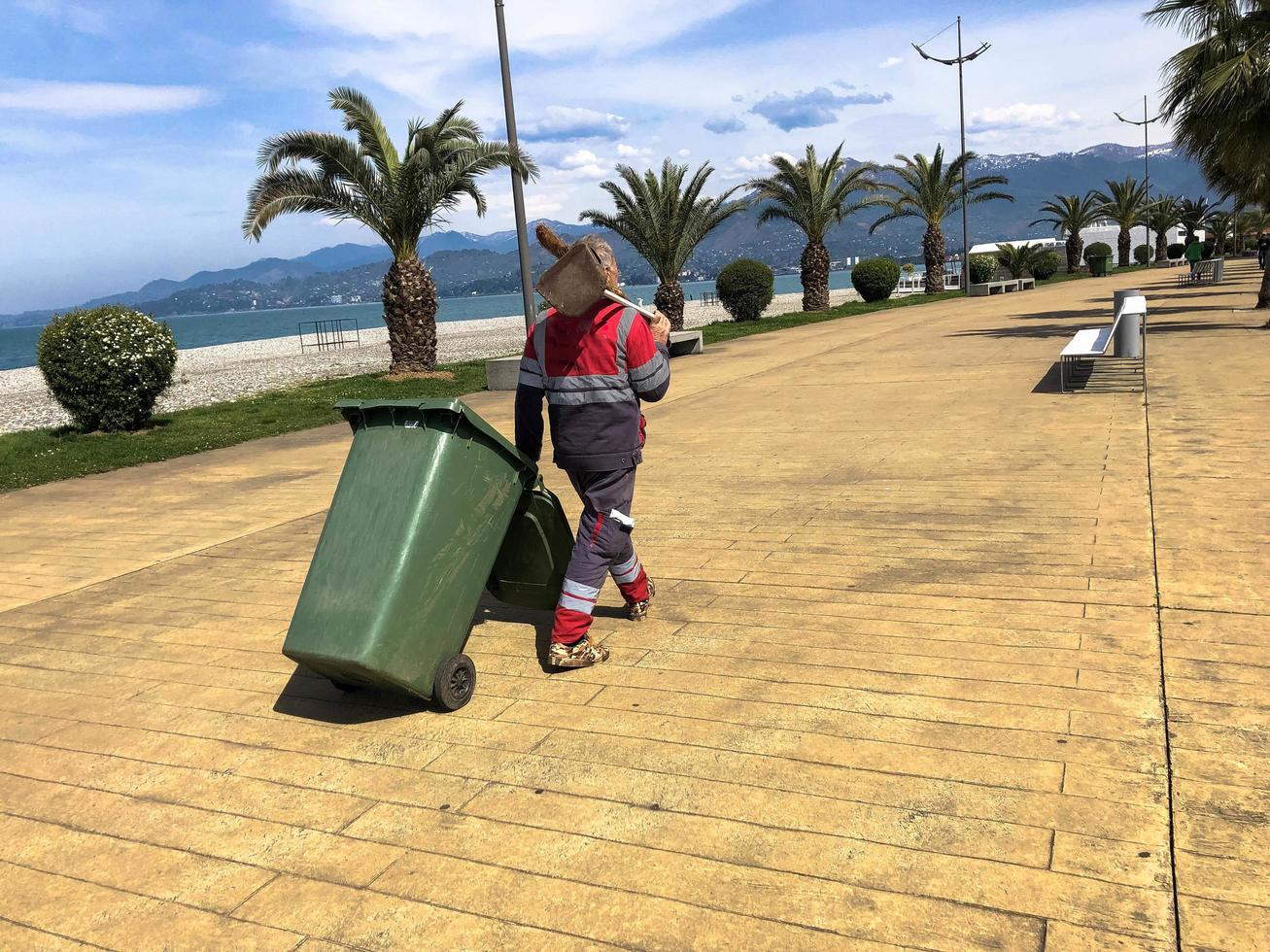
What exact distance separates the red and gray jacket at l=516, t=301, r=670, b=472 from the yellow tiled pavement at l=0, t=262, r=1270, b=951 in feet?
2.94

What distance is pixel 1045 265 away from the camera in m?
48.0

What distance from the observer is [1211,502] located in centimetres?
559

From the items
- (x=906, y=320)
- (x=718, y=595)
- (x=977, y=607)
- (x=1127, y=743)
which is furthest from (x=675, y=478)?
(x=906, y=320)

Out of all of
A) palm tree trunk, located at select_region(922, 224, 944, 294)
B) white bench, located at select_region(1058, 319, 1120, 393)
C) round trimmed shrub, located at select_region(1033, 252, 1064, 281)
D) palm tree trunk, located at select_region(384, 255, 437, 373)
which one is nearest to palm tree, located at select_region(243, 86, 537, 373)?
palm tree trunk, located at select_region(384, 255, 437, 373)

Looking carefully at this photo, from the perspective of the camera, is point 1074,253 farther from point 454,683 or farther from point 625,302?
point 454,683

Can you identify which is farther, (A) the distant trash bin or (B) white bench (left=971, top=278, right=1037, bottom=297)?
(B) white bench (left=971, top=278, right=1037, bottom=297)

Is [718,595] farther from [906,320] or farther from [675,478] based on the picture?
[906,320]

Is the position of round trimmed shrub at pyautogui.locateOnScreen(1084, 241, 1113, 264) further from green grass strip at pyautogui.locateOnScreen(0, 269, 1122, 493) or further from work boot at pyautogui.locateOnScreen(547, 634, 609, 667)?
work boot at pyautogui.locateOnScreen(547, 634, 609, 667)

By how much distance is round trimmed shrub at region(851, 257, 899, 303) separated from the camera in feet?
118

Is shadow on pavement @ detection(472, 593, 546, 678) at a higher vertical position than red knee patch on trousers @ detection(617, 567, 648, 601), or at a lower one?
lower

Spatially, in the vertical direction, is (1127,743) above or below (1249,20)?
below

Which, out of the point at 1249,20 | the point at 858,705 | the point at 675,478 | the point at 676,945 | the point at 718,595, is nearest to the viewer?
the point at 676,945

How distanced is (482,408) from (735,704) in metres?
9.97

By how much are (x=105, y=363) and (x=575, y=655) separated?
10.5 meters
